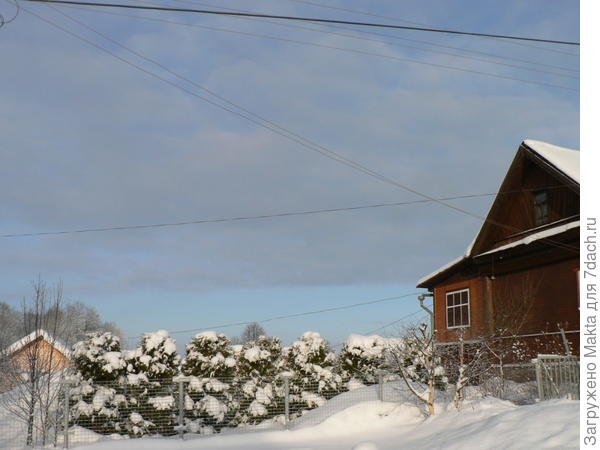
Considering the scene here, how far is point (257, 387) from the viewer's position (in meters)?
18.8

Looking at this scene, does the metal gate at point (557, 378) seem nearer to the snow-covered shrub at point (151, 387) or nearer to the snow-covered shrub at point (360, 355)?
the snow-covered shrub at point (360, 355)

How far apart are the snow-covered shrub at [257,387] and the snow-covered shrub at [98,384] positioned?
313 cm

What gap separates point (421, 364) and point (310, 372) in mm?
4716

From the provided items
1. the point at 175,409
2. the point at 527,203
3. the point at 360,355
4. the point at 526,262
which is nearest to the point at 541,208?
the point at 527,203

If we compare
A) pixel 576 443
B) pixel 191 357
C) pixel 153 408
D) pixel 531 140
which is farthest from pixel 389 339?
pixel 576 443

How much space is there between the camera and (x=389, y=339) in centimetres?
2078

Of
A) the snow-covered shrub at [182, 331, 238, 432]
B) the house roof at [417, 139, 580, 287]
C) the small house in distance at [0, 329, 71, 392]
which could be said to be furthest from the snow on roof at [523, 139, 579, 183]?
the small house in distance at [0, 329, 71, 392]

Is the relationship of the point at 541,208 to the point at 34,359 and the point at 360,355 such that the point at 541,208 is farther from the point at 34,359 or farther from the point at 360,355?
the point at 34,359

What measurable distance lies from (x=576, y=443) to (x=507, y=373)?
12505 mm

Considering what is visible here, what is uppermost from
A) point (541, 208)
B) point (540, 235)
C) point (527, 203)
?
point (527, 203)

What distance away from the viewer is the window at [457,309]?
2719cm

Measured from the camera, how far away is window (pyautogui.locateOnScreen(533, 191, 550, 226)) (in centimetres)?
2359

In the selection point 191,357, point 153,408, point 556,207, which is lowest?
point 153,408
